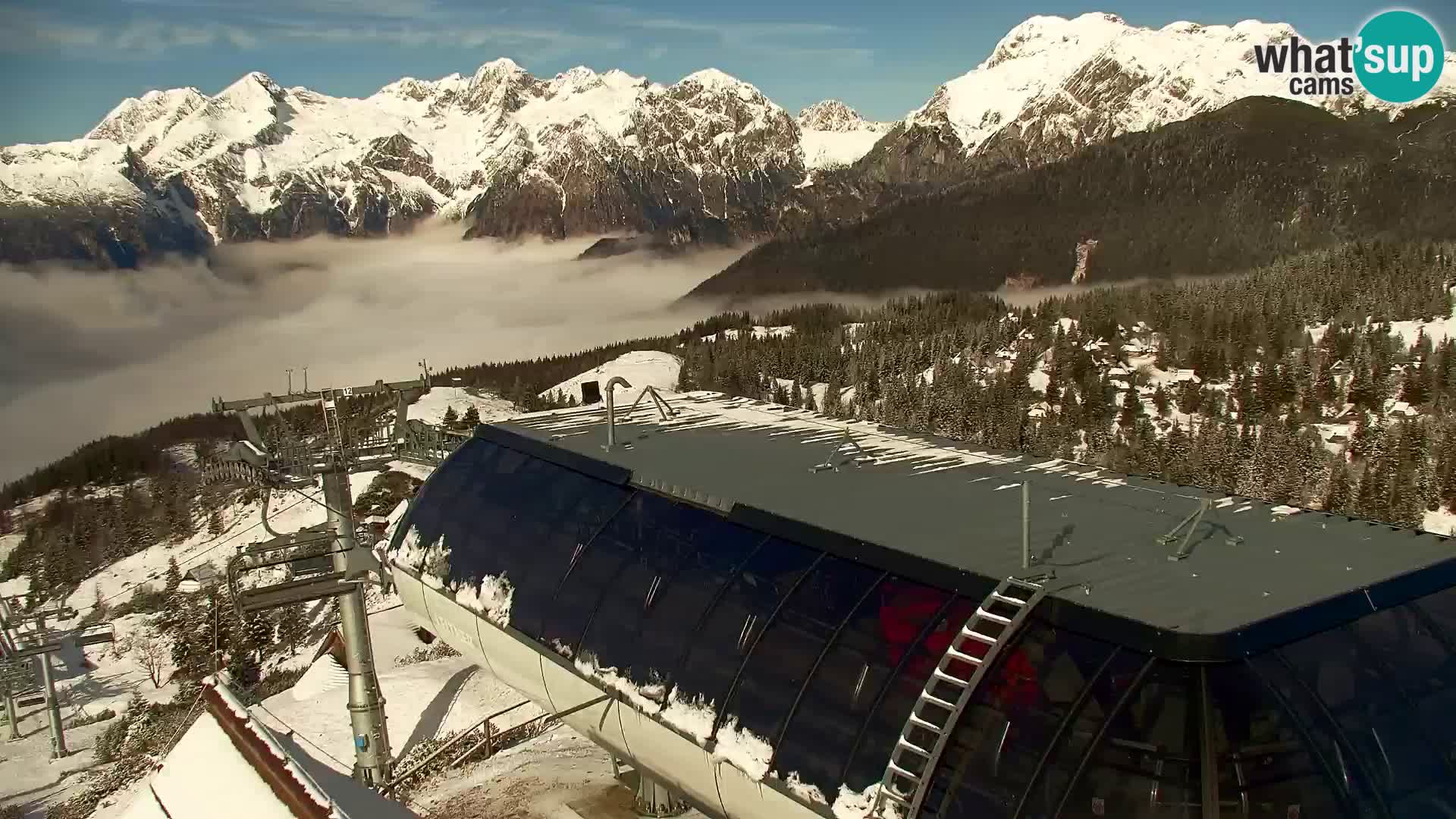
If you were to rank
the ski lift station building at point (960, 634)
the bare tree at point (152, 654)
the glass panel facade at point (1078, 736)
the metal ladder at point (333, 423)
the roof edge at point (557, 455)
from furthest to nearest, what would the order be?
the bare tree at point (152, 654) < the metal ladder at point (333, 423) < the roof edge at point (557, 455) < the glass panel facade at point (1078, 736) < the ski lift station building at point (960, 634)

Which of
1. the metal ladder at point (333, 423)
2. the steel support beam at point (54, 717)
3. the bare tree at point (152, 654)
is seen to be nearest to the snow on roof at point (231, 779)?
the metal ladder at point (333, 423)

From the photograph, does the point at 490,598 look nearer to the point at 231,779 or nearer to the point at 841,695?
the point at 231,779

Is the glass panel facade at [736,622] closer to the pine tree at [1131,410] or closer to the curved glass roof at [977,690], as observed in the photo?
the curved glass roof at [977,690]

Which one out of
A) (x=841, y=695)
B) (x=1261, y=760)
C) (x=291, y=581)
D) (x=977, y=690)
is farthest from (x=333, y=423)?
(x=1261, y=760)

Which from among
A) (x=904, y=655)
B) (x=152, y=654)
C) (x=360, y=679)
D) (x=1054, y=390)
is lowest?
(x=152, y=654)

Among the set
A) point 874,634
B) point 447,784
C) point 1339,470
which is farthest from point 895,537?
point 1339,470

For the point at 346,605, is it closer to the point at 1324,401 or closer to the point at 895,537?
the point at 895,537

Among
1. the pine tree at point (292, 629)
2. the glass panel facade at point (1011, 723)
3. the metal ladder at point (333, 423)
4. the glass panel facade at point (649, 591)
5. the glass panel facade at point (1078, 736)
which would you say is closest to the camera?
the glass panel facade at point (1078, 736)
